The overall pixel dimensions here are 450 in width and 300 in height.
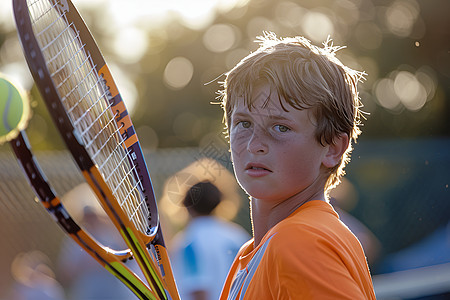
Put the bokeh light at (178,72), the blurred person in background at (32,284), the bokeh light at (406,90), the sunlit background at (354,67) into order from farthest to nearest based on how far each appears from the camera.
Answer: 1. the bokeh light at (178,72)
2. the bokeh light at (406,90)
3. the sunlit background at (354,67)
4. the blurred person in background at (32,284)

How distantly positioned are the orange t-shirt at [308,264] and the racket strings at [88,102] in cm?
57

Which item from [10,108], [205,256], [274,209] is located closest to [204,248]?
[205,256]

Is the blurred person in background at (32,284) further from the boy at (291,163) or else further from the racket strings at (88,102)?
the boy at (291,163)

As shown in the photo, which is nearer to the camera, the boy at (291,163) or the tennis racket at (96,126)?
the boy at (291,163)

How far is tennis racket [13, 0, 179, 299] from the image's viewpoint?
4.94ft

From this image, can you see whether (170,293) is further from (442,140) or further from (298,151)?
(442,140)

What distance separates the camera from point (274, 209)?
1604 millimetres

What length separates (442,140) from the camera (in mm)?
7074

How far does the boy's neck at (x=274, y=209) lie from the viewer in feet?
5.16

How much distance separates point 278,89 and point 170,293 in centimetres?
72

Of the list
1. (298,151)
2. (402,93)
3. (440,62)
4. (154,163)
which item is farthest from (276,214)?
(440,62)

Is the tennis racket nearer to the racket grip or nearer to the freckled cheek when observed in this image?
the racket grip

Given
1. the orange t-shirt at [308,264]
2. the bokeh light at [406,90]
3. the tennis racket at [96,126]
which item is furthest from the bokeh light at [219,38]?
the orange t-shirt at [308,264]

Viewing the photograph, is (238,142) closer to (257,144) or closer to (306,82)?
(257,144)
